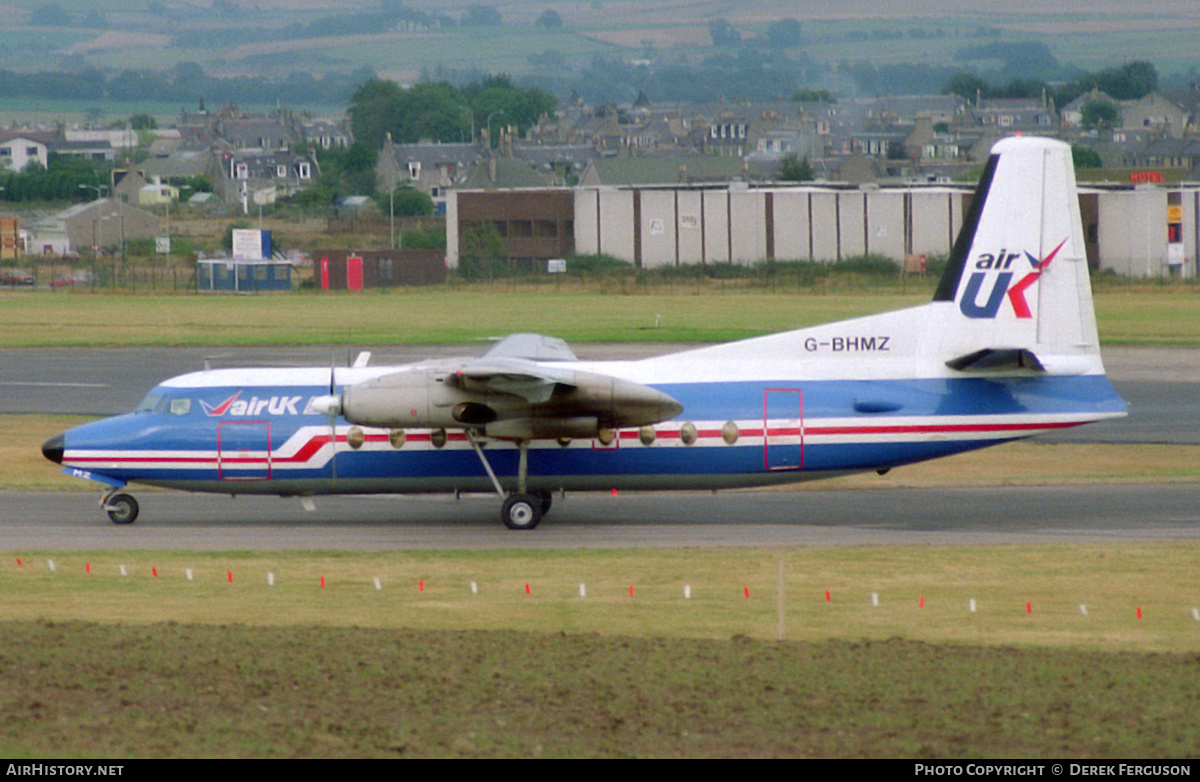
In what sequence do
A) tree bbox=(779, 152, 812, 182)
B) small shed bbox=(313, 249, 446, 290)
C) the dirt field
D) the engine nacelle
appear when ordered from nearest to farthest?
the dirt field, the engine nacelle, small shed bbox=(313, 249, 446, 290), tree bbox=(779, 152, 812, 182)

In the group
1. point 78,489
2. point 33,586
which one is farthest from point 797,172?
point 33,586

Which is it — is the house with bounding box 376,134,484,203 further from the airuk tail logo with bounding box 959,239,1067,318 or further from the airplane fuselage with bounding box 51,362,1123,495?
the airuk tail logo with bounding box 959,239,1067,318

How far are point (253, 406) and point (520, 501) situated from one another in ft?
18.0

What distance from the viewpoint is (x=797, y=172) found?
145 m

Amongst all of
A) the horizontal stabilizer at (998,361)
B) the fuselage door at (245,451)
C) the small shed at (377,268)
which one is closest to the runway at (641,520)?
the fuselage door at (245,451)

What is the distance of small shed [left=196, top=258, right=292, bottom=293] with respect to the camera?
313ft

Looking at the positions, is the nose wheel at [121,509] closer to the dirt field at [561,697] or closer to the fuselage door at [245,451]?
the fuselage door at [245,451]

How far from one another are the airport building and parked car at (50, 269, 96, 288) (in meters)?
26.8

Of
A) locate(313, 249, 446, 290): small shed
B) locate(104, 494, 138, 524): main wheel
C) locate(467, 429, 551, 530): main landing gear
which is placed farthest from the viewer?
locate(313, 249, 446, 290): small shed

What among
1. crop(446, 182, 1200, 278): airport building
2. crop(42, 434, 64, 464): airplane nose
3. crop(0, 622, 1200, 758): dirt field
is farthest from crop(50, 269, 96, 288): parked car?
crop(0, 622, 1200, 758): dirt field

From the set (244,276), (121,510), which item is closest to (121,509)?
(121,510)

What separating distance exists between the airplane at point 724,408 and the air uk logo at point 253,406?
0.09 feet

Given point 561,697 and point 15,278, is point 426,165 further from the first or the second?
point 561,697
